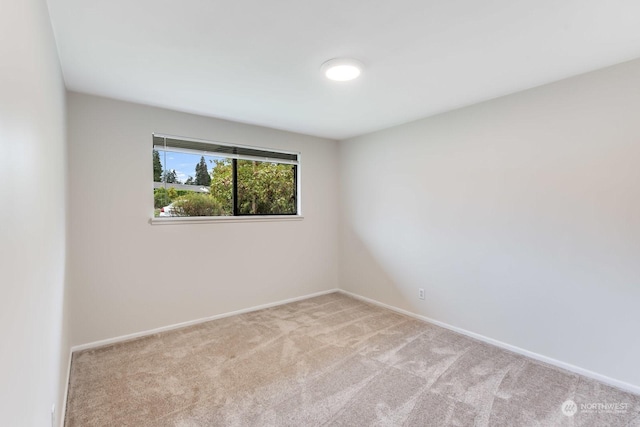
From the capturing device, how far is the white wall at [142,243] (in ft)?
9.20

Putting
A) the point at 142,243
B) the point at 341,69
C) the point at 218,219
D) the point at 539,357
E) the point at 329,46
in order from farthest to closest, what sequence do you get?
the point at 218,219 < the point at 142,243 < the point at 539,357 < the point at 341,69 < the point at 329,46

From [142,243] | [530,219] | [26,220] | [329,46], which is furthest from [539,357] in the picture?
[142,243]

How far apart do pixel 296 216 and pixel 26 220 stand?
10.7ft

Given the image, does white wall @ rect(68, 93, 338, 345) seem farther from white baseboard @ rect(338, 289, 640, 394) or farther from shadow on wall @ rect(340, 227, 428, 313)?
white baseboard @ rect(338, 289, 640, 394)

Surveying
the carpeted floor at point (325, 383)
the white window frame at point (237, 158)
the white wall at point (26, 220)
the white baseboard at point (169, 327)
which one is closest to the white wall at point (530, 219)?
the carpeted floor at point (325, 383)

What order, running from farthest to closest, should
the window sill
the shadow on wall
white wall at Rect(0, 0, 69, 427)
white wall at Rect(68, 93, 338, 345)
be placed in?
the shadow on wall, the window sill, white wall at Rect(68, 93, 338, 345), white wall at Rect(0, 0, 69, 427)

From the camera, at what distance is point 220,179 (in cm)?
369

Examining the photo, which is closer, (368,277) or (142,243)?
(142,243)

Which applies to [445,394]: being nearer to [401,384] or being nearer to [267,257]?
[401,384]

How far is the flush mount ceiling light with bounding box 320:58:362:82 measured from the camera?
216 centimetres

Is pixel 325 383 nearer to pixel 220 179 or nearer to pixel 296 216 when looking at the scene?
pixel 296 216

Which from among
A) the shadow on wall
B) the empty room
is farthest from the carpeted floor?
the shadow on wall

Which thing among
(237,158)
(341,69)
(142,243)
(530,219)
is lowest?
(142,243)

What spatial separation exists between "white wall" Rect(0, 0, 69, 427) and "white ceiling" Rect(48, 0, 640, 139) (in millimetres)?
527
